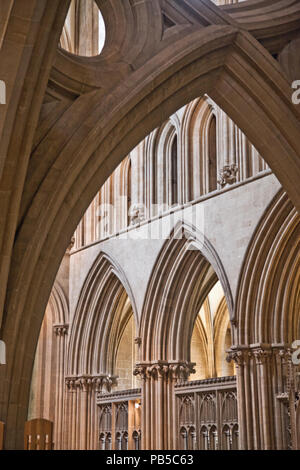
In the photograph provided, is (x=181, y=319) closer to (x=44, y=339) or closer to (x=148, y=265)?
(x=148, y=265)

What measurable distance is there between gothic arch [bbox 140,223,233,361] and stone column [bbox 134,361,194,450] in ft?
A: 0.63

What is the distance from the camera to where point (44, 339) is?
16.3 meters

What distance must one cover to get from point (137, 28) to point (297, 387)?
5.69m

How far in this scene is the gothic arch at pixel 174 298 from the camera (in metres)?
13.7

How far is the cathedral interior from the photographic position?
701 centimetres

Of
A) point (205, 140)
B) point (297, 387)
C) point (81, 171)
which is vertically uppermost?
point (205, 140)

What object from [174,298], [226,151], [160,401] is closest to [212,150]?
[226,151]

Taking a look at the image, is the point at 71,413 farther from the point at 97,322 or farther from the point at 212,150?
the point at 212,150

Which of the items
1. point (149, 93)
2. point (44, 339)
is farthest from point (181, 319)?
point (149, 93)

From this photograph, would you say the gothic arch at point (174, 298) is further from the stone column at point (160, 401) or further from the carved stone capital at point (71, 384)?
the carved stone capital at point (71, 384)

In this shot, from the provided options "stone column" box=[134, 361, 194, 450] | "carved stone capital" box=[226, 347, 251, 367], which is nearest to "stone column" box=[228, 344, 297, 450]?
"carved stone capital" box=[226, 347, 251, 367]

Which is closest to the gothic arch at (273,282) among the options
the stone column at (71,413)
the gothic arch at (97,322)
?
the gothic arch at (97,322)

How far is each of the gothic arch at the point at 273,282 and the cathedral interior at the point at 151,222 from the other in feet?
0.07

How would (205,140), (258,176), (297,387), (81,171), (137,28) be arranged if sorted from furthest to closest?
1. (205,140)
2. (258,176)
3. (297,387)
4. (137,28)
5. (81,171)
